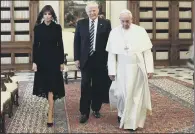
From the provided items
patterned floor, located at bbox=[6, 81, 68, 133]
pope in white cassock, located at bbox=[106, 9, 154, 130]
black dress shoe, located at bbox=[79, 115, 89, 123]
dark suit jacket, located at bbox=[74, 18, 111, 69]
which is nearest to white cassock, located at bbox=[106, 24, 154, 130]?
pope in white cassock, located at bbox=[106, 9, 154, 130]

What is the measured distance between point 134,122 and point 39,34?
157cm

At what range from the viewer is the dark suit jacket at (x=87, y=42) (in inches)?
180

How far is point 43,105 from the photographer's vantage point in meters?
5.70

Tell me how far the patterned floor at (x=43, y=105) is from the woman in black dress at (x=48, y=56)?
0.78 ft

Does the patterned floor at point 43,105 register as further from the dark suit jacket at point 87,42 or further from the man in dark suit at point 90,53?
the dark suit jacket at point 87,42

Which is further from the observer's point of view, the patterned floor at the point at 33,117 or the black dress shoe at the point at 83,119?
the black dress shoe at the point at 83,119

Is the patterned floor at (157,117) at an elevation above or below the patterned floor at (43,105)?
below

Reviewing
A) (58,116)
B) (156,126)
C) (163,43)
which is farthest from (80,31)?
(163,43)

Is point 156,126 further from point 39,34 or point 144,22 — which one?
point 144,22

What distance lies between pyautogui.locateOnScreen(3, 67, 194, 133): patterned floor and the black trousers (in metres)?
0.34

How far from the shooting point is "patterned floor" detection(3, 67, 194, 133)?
4265mm

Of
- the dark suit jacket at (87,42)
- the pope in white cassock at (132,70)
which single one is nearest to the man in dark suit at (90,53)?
the dark suit jacket at (87,42)

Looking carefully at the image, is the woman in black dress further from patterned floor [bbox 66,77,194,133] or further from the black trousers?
patterned floor [bbox 66,77,194,133]

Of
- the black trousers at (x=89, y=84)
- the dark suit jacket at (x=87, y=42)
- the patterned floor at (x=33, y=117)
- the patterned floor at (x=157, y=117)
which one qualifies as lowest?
the patterned floor at (x=157, y=117)
